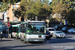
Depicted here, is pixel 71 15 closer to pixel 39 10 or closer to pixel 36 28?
pixel 39 10

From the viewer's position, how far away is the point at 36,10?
233 ft

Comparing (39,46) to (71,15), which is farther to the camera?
(71,15)

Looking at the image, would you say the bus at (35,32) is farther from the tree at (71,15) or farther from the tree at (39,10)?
the tree at (71,15)

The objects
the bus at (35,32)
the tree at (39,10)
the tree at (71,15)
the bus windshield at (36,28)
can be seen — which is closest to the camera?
the bus at (35,32)

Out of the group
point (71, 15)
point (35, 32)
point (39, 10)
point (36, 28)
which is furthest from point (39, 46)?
point (71, 15)

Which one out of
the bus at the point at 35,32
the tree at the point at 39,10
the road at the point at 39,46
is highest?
the tree at the point at 39,10

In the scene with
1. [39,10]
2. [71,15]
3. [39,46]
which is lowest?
[39,46]

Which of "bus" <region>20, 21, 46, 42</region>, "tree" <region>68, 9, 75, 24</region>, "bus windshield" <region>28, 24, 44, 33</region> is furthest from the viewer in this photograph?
"tree" <region>68, 9, 75, 24</region>

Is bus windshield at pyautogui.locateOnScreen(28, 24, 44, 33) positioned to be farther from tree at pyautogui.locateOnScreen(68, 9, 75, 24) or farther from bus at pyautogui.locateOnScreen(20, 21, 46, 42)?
tree at pyautogui.locateOnScreen(68, 9, 75, 24)

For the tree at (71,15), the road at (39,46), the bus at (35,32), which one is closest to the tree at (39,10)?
the tree at (71,15)

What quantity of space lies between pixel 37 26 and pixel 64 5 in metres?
49.4

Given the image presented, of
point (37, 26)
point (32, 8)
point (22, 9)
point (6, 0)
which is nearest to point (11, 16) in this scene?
point (22, 9)

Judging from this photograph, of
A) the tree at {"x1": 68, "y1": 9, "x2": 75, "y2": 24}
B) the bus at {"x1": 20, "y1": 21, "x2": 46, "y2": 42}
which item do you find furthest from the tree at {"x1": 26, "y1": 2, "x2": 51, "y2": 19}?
the bus at {"x1": 20, "y1": 21, "x2": 46, "y2": 42}

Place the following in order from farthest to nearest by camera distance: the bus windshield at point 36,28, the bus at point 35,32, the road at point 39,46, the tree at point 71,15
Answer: the tree at point 71,15 < the bus windshield at point 36,28 < the bus at point 35,32 < the road at point 39,46
